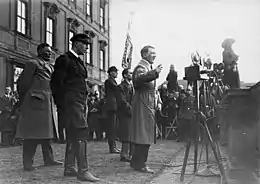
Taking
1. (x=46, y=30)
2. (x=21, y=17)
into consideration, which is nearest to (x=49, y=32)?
(x=46, y=30)

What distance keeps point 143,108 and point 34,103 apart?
832 millimetres

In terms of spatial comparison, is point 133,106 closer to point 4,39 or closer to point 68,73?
point 68,73

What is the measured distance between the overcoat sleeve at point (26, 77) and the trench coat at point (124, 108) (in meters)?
0.99

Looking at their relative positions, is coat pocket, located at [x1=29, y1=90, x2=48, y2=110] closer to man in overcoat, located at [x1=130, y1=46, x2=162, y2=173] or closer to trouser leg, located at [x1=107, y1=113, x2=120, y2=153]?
man in overcoat, located at [x1=130, y1=46, x2=162, y2=173]

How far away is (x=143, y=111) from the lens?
284 cm

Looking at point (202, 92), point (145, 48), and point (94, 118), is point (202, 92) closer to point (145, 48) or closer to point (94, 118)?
point (145, 48)

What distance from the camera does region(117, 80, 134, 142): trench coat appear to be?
11.6 feet

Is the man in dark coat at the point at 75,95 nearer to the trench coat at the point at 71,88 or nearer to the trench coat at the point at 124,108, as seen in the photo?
the trench coat at the point at 71,88

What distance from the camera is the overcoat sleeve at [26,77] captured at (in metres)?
2.86

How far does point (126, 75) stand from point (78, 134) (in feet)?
4.31

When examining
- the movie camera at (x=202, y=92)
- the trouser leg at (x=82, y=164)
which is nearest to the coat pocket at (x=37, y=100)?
the trouser leg at (x=82, y=164)

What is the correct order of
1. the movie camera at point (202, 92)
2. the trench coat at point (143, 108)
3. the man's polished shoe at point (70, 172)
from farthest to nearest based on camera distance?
the trench coat at point (143, 108), the man's polished shoe at point (70, 172), the movie camera at point (202, 92)

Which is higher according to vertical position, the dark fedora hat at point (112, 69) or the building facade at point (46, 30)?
the building facade at point (46, 30)

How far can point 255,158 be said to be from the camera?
252cm
